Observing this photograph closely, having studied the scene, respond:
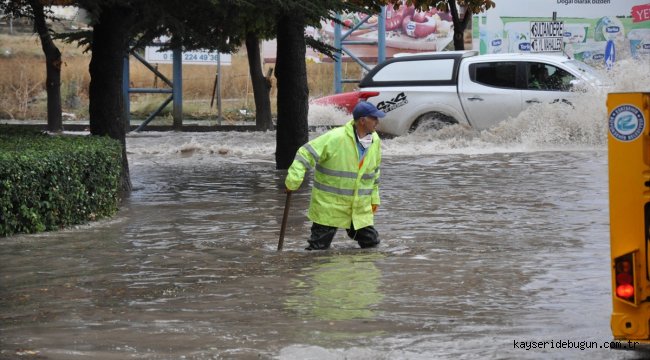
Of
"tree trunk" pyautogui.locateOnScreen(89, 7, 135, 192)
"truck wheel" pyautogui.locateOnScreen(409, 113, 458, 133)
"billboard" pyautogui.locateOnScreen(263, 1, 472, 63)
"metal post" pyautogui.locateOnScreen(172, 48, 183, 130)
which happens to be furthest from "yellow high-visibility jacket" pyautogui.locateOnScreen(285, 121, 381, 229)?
"billboard" pyautogui.locateOnScreen(263, 1, 472, 63)

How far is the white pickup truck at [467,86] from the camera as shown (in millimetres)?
22719

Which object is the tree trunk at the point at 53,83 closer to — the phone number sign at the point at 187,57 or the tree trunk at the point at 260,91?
the phone number sign at the point at 187,57

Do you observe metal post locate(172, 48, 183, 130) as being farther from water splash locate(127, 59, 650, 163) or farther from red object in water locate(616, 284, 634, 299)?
red object in water locate(616, 284, 634, 299)

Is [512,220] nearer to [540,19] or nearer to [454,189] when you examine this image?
[454,189]

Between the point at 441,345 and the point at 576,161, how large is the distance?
12.9 metres

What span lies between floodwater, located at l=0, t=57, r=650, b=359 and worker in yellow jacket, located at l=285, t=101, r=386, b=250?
0.32 meters

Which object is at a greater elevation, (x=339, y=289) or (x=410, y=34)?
(x=410, y=34)

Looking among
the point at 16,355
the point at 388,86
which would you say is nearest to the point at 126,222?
the point at 16,355

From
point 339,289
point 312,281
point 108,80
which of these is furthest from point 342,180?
point 108,80

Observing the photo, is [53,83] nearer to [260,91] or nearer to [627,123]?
[260,91]

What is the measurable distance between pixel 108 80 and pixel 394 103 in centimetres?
831

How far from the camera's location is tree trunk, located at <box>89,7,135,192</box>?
53.5 feet

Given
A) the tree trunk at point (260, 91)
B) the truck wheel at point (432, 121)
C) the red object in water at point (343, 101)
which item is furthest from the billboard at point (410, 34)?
the truck wheel at point (432, 121)

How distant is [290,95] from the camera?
19766 millimetres
